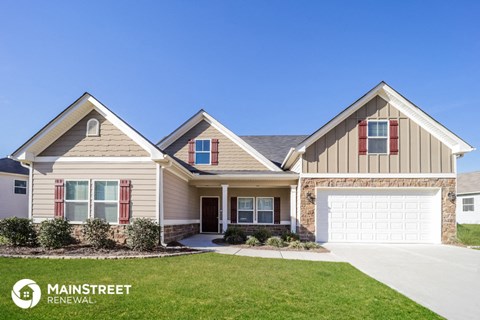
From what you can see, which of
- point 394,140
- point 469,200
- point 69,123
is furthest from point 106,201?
point 469,200

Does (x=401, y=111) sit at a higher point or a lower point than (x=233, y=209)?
higher

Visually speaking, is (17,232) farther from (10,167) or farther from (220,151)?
(10,167)

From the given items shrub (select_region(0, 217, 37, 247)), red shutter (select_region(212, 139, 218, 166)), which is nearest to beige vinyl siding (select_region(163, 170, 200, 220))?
red shutter (select_region(212, 139, 218, 166))

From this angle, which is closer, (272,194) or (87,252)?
(87,252)

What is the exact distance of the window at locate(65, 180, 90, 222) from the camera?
Result: 11.0m

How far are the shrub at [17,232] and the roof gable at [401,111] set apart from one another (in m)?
10.2

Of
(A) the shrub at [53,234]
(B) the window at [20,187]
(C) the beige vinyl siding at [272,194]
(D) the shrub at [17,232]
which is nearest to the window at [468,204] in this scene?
(C) the beige vinyl siding at [272,194]

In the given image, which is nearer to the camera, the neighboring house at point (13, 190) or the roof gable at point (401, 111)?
the roof gable at point (401, 111)

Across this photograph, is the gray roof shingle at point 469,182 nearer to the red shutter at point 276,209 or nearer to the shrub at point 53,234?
the red shutter at point 276,209

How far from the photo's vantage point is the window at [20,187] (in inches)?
842

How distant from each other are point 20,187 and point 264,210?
57.9 ft

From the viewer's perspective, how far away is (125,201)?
426 inches

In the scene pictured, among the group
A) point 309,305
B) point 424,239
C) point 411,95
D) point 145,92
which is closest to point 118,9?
point 145,92

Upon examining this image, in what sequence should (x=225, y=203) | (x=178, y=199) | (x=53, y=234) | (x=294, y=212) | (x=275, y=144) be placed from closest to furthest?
(x=53, y=234), (x=178, y=199), (x=294, y=212), (x=225, y=203), (x=275, y=144)
